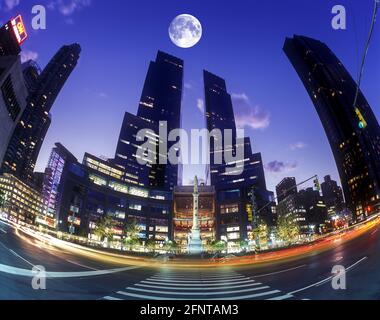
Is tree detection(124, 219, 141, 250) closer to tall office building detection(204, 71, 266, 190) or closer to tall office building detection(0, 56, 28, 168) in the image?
tall office building detection(0, 56, 28, 168)

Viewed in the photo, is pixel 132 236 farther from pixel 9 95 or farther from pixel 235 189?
pixel 235 189

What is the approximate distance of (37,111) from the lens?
107 metres

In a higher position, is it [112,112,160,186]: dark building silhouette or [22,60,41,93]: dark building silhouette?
[22,60,41,93]: dark building silhouette

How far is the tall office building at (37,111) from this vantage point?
336 ft

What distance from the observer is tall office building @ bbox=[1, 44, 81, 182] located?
10231 centimetres

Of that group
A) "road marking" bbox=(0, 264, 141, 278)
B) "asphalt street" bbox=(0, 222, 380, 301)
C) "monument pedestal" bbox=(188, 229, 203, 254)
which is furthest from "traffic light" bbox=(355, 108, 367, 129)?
"monument pedestal" bbox=(188, 229, 203, 254)

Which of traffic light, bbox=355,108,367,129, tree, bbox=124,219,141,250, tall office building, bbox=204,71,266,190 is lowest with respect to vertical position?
tree, bbox=124,219,141,250

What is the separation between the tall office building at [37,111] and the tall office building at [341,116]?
10437cm

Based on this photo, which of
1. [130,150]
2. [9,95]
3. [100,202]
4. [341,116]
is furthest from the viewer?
[130,150]

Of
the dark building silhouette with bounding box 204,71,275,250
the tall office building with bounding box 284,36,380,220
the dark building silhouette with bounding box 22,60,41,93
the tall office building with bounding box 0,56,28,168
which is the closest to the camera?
the tall office building with bounding box 0,56,28,168

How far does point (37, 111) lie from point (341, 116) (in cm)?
12709

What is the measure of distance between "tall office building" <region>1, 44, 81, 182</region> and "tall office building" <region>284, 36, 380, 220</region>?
4109 inches

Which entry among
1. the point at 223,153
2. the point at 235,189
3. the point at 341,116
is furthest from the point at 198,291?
the point at 223,153

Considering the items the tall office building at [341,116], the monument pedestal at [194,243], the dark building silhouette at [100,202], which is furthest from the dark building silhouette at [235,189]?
the tall office building at [341,116]
